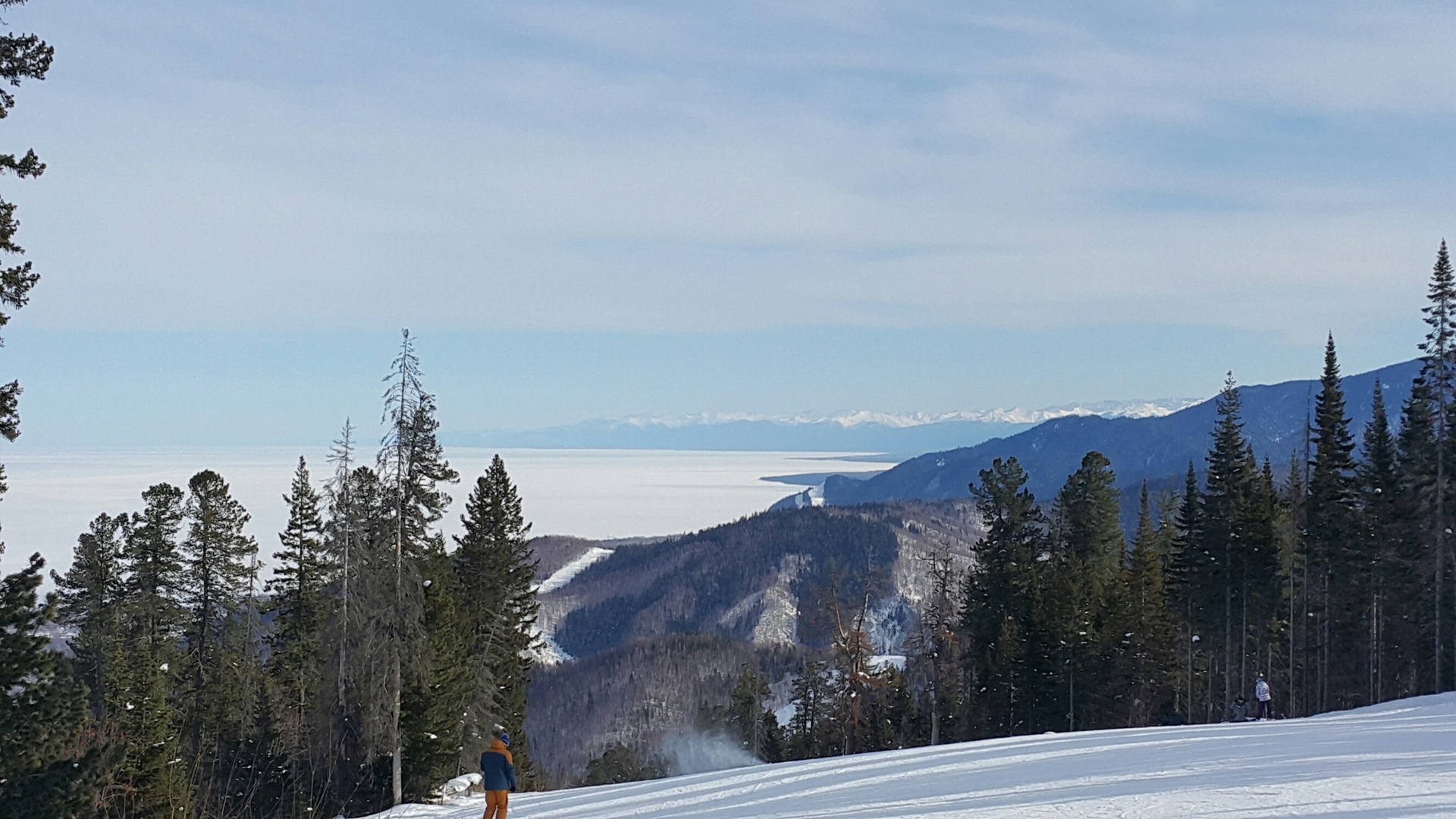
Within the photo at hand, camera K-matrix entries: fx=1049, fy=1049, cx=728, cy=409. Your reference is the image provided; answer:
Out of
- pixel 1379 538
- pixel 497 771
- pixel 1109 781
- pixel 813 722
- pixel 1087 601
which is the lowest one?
pixel 813 722

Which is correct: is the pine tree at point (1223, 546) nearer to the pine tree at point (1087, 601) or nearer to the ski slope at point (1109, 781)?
the pine tree at point (1087, 601)

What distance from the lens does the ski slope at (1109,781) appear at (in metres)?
10.7

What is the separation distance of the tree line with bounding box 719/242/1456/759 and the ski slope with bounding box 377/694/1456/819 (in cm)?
2393

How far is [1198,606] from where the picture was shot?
163ft

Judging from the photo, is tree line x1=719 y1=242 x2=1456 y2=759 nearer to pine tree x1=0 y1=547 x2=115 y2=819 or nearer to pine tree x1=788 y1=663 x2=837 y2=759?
pine tree x1=788 y1=663 x2=837 y2=759

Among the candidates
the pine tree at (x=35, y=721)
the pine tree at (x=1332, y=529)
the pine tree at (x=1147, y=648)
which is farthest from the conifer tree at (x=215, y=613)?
the pine tree at (x=1332, y=529)

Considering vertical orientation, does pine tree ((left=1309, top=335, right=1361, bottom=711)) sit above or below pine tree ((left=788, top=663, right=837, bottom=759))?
above

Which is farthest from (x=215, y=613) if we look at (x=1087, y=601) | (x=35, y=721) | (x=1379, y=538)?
(x=1379, y=538)

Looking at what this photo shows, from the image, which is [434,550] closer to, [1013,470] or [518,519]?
[518,519]

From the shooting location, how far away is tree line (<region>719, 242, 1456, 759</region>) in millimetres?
42625

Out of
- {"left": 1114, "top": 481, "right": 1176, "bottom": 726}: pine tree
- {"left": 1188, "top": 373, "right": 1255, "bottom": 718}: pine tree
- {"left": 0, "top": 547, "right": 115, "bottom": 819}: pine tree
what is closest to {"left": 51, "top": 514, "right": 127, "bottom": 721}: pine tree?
{"left": 0, "top": 547, "right": 115, "bottom": 819}: pine tree

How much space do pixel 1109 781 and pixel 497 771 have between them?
888 cm

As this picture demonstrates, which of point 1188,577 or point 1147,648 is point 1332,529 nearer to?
point 1188,577

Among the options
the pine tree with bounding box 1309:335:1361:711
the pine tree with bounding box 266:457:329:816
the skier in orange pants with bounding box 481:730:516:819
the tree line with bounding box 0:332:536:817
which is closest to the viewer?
the skier in orange pants with bounding box 481:730:516:819
